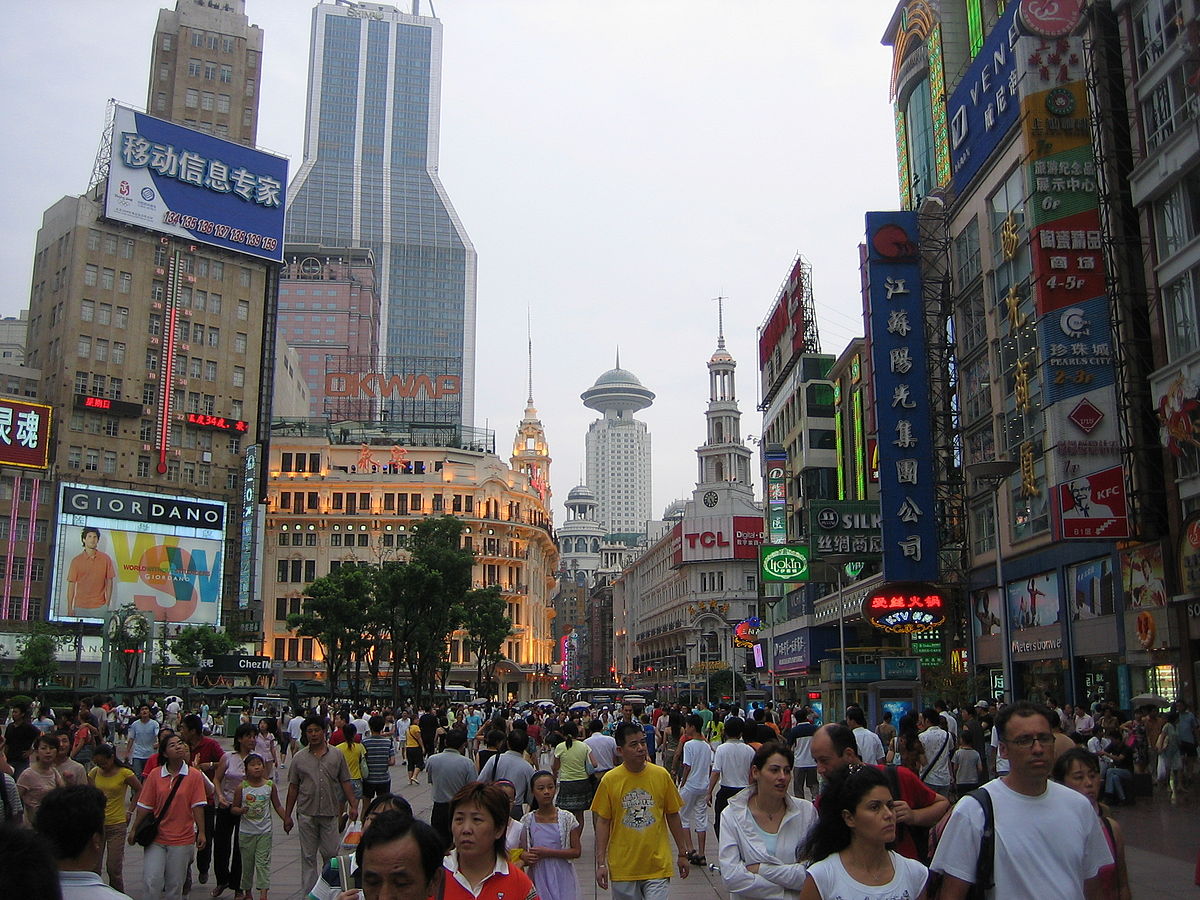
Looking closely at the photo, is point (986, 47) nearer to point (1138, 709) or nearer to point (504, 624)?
point (1138, 709)

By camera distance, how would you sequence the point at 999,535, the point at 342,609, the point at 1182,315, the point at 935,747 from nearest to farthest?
the point at 935,747
the point at 1182,315
the point at 999,535
the point at 342,609

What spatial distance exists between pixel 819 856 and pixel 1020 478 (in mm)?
31090

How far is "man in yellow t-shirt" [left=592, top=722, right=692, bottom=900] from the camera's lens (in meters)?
8.42

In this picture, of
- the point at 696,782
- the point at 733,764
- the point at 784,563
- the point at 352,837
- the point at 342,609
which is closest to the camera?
the point at 352,837

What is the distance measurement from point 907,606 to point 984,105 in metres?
16.3

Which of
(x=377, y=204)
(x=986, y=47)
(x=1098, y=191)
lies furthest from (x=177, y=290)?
(x=377, y=204)

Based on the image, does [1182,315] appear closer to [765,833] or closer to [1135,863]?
[1135,863]

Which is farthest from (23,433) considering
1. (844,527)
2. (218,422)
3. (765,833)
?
(765,833)

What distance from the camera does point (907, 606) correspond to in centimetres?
3984

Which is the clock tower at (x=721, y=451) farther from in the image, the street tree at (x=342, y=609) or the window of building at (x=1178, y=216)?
the window of building at (x=1178, y=216)

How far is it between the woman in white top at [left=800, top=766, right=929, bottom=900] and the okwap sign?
115ft

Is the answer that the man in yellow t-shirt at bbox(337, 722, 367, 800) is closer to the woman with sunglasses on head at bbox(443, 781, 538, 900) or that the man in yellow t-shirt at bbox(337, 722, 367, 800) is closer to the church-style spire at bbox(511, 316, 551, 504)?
the woman with sunglasses on head at bbox(443, 781, 538, 900)

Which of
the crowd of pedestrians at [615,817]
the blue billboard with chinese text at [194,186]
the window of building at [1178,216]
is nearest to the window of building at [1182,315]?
the window of building at [1178,216]

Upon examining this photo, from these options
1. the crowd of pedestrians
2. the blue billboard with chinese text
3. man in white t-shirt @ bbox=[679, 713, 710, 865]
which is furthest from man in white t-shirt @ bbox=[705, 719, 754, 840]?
the blue billboard with chinese text
